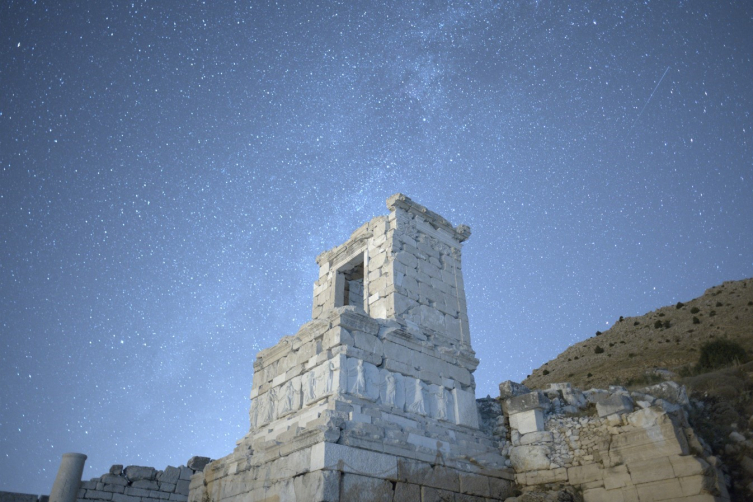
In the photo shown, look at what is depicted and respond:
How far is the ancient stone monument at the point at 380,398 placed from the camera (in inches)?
288

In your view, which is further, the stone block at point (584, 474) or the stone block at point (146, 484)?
the stone block at point (146, 484)

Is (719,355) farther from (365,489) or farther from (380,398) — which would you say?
(365,489)

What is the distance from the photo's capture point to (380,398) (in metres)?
8.27

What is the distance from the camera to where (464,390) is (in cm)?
967

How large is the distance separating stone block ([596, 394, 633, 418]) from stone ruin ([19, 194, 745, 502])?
21 millimetres

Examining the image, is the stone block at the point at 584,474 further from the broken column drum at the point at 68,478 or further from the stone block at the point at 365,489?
the broken column drum at the point at 68,478

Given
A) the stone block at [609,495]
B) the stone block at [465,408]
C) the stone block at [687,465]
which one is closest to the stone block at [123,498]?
the stone block at [465,408]

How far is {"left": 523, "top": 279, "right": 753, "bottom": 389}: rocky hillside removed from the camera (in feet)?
91.1

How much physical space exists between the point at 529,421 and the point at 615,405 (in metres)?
1.56

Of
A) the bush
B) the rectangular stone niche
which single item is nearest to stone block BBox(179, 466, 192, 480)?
the rectangular stone niche

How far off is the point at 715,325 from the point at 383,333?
31729 mm

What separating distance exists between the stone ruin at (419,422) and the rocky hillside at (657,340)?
1613 cm

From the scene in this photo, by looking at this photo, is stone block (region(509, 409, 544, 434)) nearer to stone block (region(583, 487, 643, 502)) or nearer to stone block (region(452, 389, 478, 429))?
stone block (region(452, 389, 478, 429))

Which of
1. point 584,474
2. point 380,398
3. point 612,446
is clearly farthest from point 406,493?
point 612,446
